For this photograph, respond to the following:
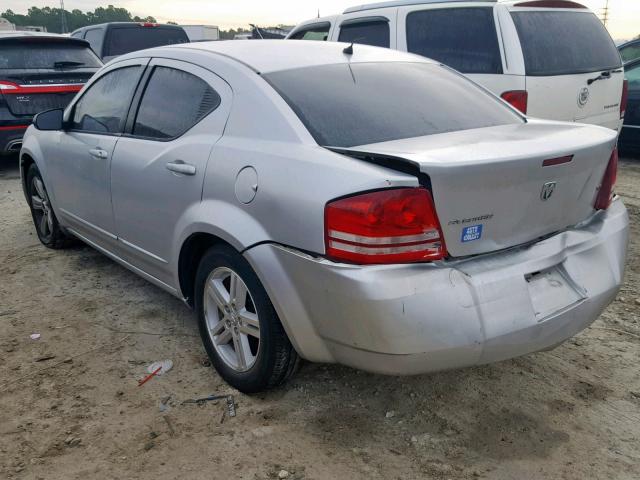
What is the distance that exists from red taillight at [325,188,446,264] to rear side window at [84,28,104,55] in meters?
9.98

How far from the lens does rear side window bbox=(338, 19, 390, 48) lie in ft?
20.3

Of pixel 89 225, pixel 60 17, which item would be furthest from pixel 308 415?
pixel 60 17

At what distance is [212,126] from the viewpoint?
115 inches

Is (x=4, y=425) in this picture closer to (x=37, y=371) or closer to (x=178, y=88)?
(x=37, y=371)

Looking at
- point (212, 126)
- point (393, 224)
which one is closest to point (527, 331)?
point (393, 224)

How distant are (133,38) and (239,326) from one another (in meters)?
9.95

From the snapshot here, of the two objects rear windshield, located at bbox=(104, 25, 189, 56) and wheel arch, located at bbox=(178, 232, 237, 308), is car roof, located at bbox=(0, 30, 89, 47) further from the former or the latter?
wheel arch, located at bbox=(178, 232, 237, 308)

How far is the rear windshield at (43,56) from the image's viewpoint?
7.12 meters

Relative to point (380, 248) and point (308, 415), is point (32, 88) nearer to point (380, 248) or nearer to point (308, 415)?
point (308, 415)

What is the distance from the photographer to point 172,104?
3.23m

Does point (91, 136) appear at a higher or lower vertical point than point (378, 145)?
lower

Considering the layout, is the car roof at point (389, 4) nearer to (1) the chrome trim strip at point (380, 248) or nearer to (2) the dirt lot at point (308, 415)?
(2) the dirt lot at point (308, 415)

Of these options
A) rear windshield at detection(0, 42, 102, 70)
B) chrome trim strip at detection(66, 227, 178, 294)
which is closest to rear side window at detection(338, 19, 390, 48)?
rear windshield at detection(0, 42, 102, 70)

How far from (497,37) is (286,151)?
3352mm
